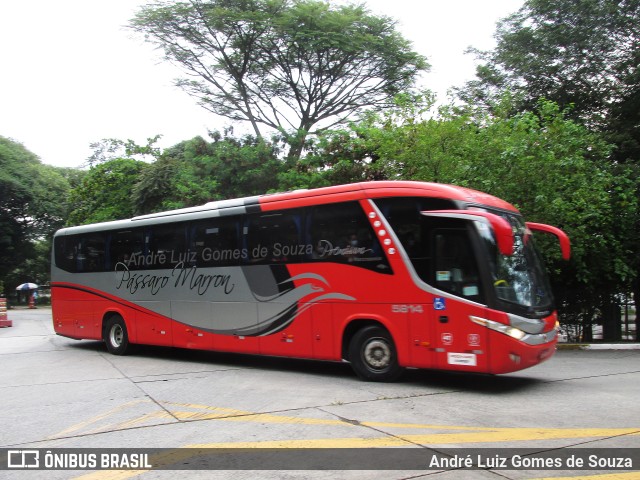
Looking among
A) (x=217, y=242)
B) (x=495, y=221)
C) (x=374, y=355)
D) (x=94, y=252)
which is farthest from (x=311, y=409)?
(x=94, y=252)

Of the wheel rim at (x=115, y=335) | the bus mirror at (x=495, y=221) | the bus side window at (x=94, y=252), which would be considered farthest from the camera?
the bus side window at (x=94, y=252)

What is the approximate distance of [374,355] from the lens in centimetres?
918

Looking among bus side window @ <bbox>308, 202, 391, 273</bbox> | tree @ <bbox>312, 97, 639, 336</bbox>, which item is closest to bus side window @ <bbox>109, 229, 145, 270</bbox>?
bus side window @ <bbox>308, 202, 391, 273</bbox>

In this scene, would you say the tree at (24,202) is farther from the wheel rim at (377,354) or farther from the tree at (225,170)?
the wheel rim at (377,354)

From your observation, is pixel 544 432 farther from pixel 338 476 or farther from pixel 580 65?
pixel 580 65

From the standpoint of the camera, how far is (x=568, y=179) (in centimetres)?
1357

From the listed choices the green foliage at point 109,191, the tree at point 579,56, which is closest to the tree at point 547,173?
the tree at point 579,56

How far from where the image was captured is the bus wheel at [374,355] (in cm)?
898

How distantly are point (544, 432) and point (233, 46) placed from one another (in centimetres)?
2295

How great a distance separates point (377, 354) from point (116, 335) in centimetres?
756

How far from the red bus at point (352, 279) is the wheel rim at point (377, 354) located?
23mm

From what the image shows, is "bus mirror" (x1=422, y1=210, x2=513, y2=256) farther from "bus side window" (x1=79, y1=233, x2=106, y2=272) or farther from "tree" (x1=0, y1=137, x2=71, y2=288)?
"tree" (x1=0, y1=137, x2=71, y2=288)

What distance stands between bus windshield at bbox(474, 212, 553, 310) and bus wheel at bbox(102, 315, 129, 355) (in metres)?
9.15

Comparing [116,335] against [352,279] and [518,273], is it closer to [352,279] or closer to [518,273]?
[352,279]
